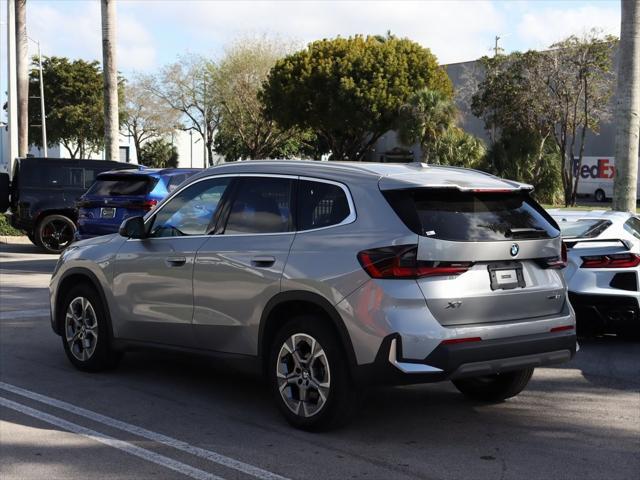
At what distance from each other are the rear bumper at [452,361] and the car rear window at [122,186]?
890 cm

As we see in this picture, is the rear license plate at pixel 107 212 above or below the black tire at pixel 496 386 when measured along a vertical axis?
above

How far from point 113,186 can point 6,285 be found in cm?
229

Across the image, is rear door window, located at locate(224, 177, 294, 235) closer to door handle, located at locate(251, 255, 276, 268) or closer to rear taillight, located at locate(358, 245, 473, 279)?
door handle, located at locate(251, 255, 276, 268)

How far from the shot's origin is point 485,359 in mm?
5145

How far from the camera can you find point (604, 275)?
8.45 m

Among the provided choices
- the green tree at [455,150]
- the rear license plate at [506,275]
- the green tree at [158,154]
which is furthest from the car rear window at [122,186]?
the green tree at [158,154]

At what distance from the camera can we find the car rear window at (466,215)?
5.16m

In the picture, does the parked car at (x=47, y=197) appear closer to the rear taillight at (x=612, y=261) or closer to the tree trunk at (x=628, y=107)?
the tree trunk at (x=628, y=107)

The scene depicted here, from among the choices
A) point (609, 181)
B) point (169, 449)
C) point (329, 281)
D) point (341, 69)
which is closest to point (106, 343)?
point (169, 449)

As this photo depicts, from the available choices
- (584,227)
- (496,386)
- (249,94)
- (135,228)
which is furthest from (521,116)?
(135,228)

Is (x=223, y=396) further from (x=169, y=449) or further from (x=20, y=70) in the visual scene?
(x=20, y=70)

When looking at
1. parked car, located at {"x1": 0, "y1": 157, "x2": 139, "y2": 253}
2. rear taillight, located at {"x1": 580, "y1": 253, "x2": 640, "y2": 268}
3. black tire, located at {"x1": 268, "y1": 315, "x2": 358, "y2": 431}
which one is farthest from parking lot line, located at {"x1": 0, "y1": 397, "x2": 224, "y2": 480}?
parked car, located at {"x1": 0, "y1": 157, "x2": 139, "y2": 253}

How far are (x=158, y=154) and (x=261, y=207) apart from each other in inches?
3242

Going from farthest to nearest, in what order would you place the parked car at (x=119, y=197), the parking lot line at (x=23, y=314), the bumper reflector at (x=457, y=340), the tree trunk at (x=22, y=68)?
the tree trunk at (x=22, y=68), the parked car at (x=119, y=197), the parking lot line at (x=23, y=314), the bumper reflector at (x=457, y=340)
